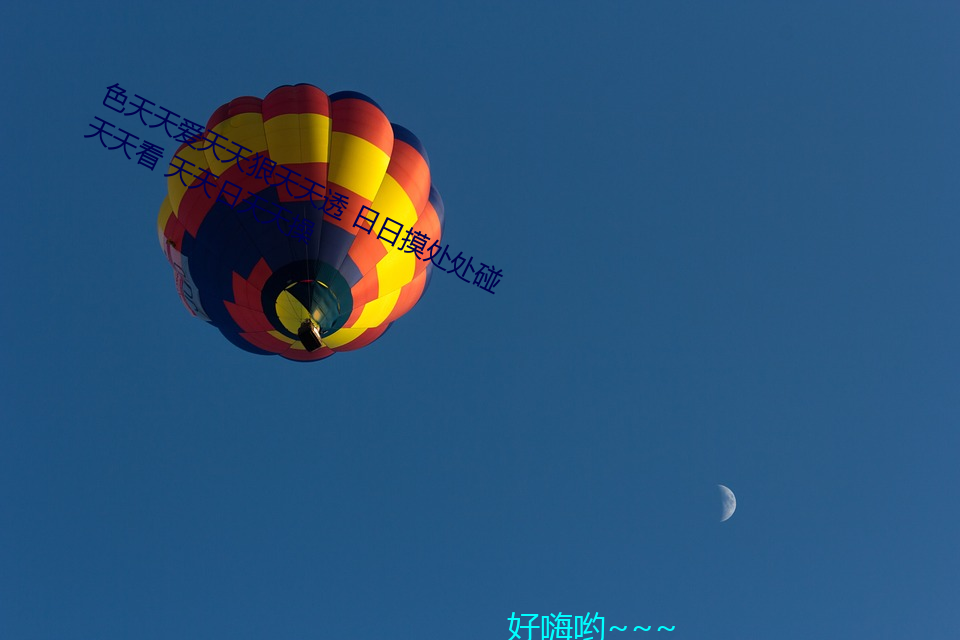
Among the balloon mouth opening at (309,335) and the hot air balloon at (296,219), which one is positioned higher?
the hot air balloon at (296,219)

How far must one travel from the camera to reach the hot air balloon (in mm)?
10234

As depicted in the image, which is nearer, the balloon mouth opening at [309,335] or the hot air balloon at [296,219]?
the balloon mouth opening at [309,335]

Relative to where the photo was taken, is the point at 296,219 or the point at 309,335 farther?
the point at 296,219

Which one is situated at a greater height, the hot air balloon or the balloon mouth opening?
the hot air balloon

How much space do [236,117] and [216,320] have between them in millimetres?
2952

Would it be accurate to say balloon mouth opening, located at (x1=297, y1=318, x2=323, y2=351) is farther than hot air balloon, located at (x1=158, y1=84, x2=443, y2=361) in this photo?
No

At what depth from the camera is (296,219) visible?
1023cm

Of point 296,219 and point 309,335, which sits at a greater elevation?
point 296,219

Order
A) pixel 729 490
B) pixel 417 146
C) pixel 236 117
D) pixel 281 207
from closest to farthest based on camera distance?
pixel 281 207 < pixel 236 117 < pixel 417 146 < pixel 729 490

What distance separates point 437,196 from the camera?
39.8ft

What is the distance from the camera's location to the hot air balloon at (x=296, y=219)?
10.2 meters

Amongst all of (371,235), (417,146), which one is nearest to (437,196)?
(417,146)

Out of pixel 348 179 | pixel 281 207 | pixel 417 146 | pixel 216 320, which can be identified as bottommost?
pixel 216 320

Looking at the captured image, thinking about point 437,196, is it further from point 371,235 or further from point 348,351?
point 348,351
